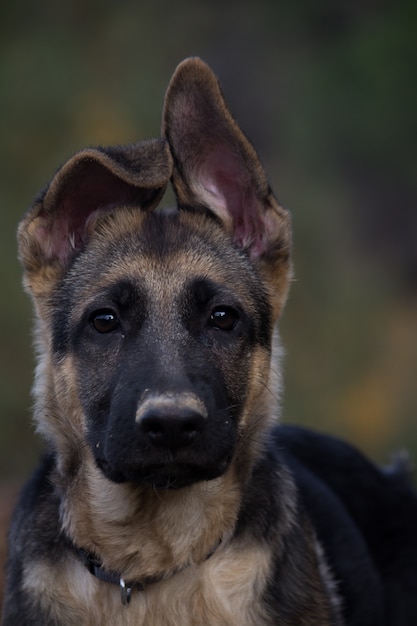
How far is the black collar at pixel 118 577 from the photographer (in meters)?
4.87

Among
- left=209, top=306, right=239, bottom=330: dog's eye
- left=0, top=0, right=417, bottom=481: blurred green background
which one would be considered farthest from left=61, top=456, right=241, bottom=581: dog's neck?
left=0, top=0, right=417, bottom=481: blurred green background

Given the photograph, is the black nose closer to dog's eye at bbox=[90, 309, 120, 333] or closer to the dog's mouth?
the dog's mouth

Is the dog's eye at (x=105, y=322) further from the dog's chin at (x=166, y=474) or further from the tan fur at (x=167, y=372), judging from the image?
the dog's chin at (x=166, y=474)

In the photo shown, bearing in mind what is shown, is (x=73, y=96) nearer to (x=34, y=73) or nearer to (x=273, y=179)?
(x=34, y=73)

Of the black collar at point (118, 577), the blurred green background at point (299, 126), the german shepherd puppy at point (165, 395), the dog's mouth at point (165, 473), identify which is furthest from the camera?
the blurred green background at point (299, 126)

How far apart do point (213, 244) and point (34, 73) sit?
10518 millimetres

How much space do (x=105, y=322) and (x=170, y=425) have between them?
28.5 inches

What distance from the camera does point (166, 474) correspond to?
183 inches

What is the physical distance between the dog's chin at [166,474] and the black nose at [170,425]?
15 centimetres

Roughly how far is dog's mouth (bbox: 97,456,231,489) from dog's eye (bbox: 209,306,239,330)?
1.98 ft

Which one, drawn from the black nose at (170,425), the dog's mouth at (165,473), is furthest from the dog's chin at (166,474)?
the black nose at (170,425)

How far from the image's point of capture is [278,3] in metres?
16.7

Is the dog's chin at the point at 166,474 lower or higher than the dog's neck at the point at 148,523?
higher

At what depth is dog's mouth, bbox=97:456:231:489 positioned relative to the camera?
4605 millimetres
